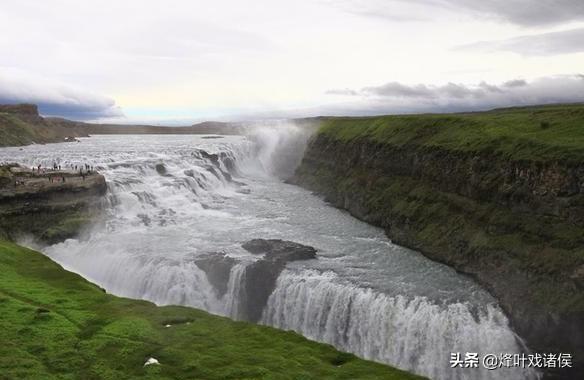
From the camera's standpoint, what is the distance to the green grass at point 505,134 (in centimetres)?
3388

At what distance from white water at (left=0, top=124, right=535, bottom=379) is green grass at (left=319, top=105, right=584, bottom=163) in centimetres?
1049

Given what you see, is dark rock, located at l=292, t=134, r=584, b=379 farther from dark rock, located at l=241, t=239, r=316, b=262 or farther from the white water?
dark rock, located at l=241, t=239, r=316, b=262

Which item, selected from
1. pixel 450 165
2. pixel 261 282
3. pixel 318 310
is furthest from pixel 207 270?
pixel 450 165

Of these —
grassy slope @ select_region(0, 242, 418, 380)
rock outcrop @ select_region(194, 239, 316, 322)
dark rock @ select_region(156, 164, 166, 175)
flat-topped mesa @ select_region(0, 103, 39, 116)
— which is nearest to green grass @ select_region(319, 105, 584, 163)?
rock outcrop @ select_region(194, 239, 316, 322)

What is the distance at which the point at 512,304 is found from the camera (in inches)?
1096

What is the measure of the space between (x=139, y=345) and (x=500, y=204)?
27.8 metres

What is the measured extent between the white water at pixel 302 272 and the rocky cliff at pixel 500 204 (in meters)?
1.74

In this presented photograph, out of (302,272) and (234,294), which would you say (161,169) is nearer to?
(234,294)

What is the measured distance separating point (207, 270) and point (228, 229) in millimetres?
10650

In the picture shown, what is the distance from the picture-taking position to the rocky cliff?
26.7 metres

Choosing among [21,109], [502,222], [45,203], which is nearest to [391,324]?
[502,222]

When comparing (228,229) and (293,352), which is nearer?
(293,352)

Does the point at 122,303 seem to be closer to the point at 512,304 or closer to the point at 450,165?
the point at 512,304

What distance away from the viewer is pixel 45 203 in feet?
147
